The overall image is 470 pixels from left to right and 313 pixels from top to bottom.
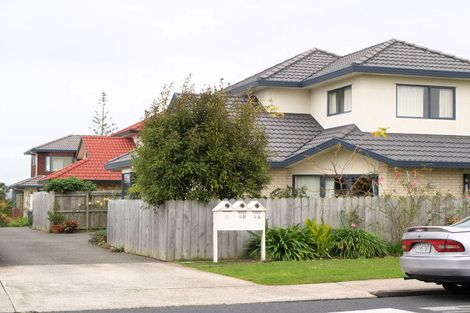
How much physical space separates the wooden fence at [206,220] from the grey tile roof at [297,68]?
9.42m

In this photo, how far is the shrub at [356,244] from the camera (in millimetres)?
18281

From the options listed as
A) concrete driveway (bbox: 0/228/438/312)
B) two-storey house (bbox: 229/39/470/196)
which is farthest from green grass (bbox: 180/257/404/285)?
two-storey house (bbox: 229/39/470/196)

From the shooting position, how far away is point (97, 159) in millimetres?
40219

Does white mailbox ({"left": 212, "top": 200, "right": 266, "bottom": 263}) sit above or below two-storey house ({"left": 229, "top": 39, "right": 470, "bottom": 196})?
below

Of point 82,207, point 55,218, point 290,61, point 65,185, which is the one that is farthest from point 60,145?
point 290,61

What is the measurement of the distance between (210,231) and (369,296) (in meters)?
6.35

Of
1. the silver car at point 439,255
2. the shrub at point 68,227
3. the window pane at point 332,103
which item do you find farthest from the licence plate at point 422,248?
the shrub at point 68,227

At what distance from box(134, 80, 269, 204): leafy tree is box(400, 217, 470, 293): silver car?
6.59 meters

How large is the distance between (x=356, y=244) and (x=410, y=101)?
31.3ft

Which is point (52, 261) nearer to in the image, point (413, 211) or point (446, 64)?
point (413, 211)

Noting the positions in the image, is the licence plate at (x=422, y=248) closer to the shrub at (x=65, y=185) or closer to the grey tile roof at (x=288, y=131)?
the grey tile roof at (x=288, y=131)

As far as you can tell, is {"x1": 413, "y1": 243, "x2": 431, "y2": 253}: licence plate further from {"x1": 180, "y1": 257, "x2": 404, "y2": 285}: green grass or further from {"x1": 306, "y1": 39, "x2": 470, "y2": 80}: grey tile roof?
{"x1": 306, "y1": 39, "x2": 470, "y2": 80}: grey tile roof

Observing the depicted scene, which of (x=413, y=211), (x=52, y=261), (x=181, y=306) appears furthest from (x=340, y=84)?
(x=181, y=306)

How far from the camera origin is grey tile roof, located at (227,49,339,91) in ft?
94.8
